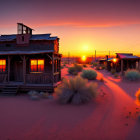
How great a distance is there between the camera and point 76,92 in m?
7.70

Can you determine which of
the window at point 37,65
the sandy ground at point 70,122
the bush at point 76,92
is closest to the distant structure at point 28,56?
the window at point 37,65

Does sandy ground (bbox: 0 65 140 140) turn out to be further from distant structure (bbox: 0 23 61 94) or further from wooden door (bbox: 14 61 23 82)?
wooden door (bbox: 14 61 23 82)

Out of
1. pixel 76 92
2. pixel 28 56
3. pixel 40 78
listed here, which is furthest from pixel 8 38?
pixel 76 92

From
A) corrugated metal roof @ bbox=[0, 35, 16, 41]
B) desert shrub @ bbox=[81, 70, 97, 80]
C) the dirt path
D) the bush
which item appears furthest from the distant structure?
the dirt path

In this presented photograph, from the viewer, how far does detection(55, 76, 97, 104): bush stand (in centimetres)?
731

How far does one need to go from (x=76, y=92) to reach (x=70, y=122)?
259 cm

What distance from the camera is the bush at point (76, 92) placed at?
7306 millimetres

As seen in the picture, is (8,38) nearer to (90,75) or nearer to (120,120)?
(90,75)

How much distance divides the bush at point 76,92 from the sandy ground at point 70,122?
0.40 m

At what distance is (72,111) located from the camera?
6332 mm

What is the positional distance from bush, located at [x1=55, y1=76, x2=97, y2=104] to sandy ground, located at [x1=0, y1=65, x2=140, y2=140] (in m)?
0.40

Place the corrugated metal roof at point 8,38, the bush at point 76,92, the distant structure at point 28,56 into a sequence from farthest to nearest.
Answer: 1. the corrugated metal roof at point 8,38
2. the distant structure at point 28,56
3. the bush at point 76,92

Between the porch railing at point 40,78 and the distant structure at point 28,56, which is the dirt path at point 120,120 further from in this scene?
the distant structure at point 28,56

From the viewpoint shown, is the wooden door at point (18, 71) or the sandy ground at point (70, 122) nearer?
the sandy ground at point (70, 122)
